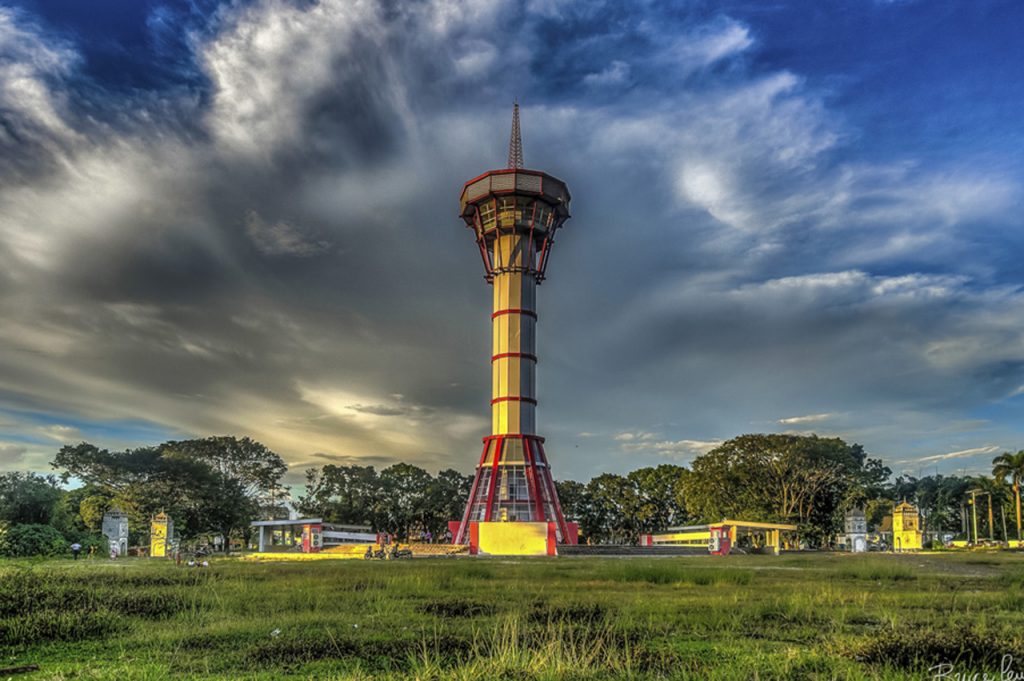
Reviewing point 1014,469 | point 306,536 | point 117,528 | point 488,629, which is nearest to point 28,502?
point 117,528

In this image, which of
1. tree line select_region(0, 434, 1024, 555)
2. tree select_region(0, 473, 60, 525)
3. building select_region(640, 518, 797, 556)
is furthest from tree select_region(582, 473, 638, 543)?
tree select_region(0, 473, 60, 525)

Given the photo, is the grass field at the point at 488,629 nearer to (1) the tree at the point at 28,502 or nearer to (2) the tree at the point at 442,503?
(1) the tree at the point at 28,502

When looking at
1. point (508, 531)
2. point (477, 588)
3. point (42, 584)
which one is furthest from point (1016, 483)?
point (42, 584)

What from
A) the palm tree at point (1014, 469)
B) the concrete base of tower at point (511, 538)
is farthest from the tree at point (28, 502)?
the palm tree at point (1014, 469)

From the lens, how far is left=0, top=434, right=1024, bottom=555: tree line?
180 ft

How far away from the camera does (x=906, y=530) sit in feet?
188

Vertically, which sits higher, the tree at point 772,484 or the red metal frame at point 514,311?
the red metal frame at point 514,311

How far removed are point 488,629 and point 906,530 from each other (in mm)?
58983

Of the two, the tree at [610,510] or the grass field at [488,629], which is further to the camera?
the tree at [610,510]

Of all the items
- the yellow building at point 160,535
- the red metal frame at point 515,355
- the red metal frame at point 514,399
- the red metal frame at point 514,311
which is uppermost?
the red metal frame at point 514,311

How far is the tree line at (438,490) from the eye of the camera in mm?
54938

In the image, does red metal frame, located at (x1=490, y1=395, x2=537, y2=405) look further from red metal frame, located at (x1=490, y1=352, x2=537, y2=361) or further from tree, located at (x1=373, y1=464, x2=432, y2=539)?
tree, located at (x1=373, y1=464, x2=432, y2=539)

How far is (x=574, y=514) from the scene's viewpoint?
73.9 metres

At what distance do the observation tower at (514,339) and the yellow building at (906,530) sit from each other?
994 inches
